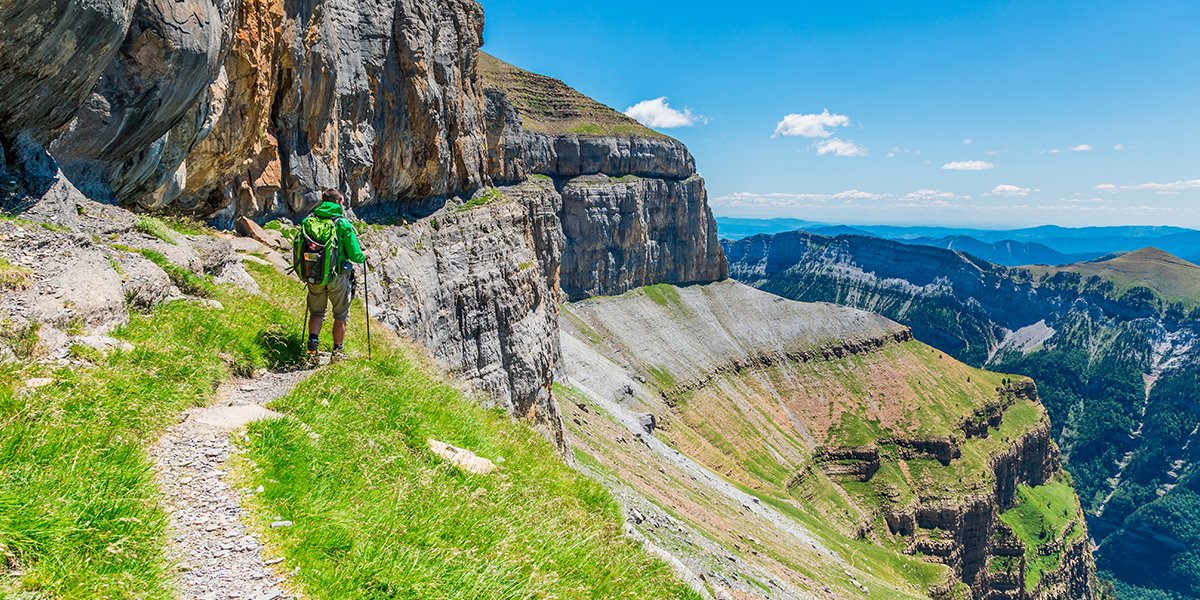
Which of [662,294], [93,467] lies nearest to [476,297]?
[93,467]

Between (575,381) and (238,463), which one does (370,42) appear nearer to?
(238,463)

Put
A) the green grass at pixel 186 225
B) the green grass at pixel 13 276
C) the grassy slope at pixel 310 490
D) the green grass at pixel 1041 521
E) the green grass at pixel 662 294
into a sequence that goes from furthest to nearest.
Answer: the green grass at pixel 662 294 → the green grass at pixel 1041 521 → the green grass at pixel 186 225 → the green grass at pixel 13 276 → the grassy slope at pixel 310 490

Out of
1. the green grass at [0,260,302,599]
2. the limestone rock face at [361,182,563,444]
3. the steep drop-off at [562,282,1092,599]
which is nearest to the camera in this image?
the green grass at [0,260,302,599]

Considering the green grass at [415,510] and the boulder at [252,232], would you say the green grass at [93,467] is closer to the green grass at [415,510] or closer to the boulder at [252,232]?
the green grass at [415,510]

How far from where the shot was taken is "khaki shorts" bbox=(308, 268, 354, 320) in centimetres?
1212

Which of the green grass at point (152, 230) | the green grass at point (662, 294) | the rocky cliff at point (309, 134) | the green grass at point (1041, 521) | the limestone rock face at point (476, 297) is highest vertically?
the rocky cliff at point (309, 134)

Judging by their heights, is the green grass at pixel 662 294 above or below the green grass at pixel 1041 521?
above

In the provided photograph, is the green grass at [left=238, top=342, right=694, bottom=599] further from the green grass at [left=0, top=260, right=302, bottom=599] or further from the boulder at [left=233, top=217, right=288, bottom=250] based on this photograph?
the boulder at [left=233, top=217, right=288, bottom=250]

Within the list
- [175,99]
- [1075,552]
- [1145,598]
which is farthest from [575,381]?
[1145,598]

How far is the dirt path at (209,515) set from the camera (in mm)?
4969

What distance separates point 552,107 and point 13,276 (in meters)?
137

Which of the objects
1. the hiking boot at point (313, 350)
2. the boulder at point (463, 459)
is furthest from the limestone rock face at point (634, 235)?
the boulder at point (463, 459)

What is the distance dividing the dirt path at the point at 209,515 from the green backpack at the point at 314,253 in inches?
165

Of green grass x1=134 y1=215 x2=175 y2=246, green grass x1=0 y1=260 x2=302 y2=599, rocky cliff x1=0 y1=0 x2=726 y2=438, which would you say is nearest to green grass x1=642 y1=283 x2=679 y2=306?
rocky cliff x1=0 y1=0 x2=726 y2=438
